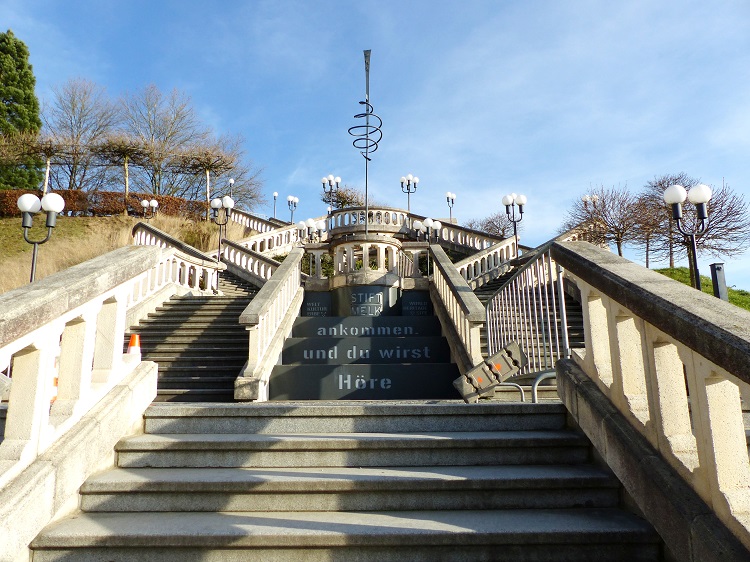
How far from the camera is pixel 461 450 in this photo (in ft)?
9.33

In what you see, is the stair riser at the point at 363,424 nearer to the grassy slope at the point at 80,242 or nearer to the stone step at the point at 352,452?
the stone step at the point at 352,452

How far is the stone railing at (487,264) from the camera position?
1562cm

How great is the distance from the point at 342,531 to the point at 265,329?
4.96m

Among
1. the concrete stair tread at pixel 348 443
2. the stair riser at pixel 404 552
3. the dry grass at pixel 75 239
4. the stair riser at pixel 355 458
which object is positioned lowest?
the stair riser at pixel 404 552

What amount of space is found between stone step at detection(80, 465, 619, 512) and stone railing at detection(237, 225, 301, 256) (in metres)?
18.4

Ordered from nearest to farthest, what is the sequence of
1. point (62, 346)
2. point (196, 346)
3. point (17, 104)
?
point (62, 346) → point (196, 346) → point (17, 104)

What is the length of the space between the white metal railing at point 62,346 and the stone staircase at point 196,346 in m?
3.69

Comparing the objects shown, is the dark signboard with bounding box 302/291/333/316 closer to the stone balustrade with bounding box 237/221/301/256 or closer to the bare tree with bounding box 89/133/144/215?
the stone balustrade with bounding box 237/221/301/256

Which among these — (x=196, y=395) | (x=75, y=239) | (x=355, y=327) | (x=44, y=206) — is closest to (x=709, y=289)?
(x=355, y=327)

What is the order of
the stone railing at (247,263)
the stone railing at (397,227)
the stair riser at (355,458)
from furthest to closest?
the stone railing at (397,227) → the stone railing at (247,263) → the stair riser at (355,458)

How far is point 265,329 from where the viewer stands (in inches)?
272

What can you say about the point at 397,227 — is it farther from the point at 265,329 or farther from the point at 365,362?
the point at 265,329

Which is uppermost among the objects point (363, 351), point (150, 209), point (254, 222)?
point (150, 209)

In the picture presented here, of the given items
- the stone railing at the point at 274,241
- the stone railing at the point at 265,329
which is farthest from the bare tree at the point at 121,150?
the stone railing at the point at 265,329
